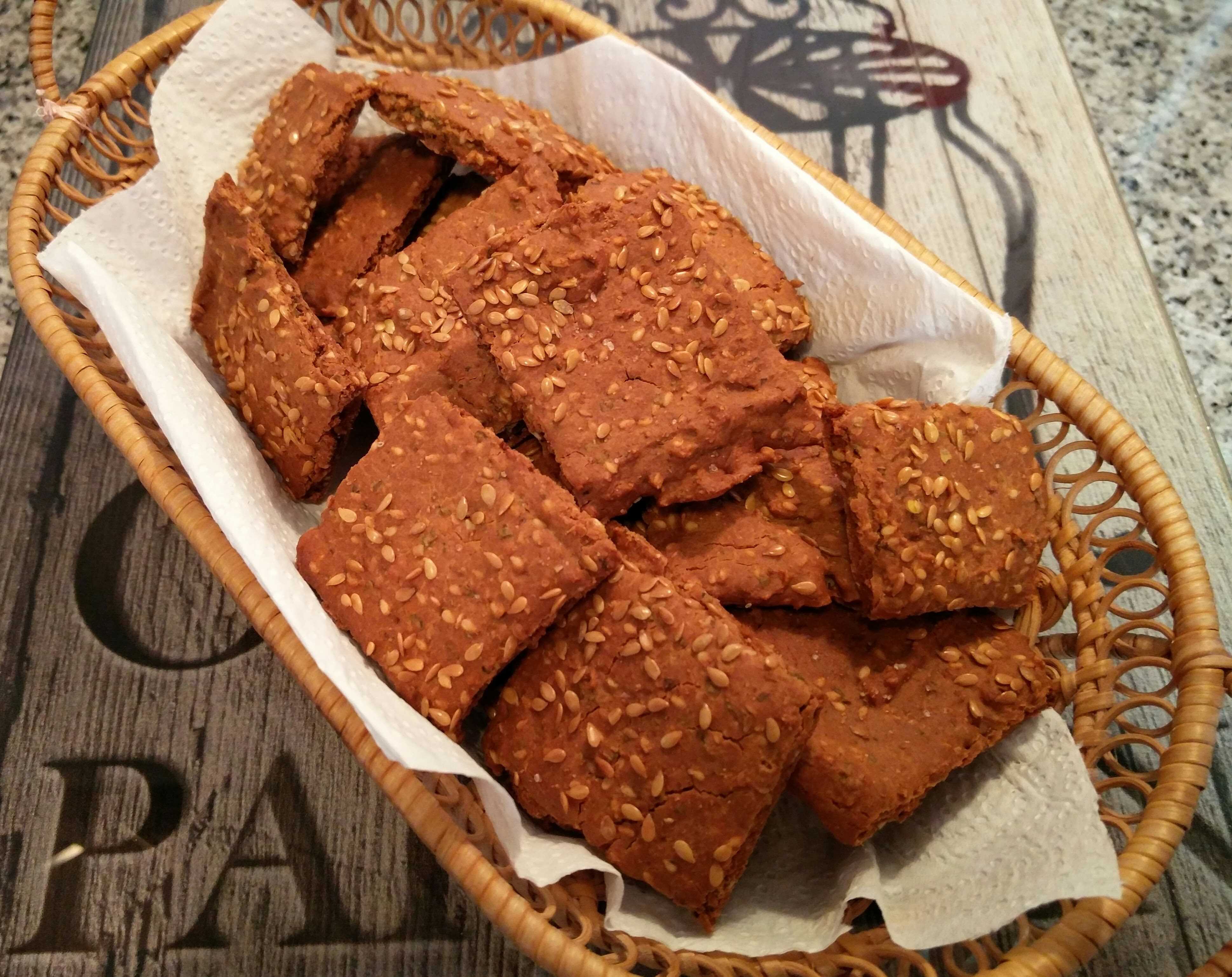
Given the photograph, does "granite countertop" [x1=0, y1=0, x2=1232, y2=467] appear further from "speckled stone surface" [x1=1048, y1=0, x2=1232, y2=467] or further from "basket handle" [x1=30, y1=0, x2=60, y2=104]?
"basket handle" [x1=30, y1=0, x2=60, y2=104]

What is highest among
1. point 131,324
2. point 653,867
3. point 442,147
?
point 442,147

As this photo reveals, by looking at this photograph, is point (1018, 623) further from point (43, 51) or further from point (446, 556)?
point (43, 51)

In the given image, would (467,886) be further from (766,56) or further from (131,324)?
(766,56)

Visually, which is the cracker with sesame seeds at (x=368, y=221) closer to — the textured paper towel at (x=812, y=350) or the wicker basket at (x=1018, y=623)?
the textured paper towel at (x=812, y=350)

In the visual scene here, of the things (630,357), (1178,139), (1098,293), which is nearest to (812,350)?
(630,357)

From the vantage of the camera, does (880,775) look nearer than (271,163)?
Yes

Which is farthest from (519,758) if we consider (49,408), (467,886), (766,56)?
(766,56)

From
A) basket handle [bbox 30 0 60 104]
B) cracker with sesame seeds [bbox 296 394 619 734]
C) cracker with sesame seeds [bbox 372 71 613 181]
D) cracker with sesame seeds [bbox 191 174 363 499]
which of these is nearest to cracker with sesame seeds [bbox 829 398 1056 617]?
cracker with sesame seeds [bbox 296 394 619 734]

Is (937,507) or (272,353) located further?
(272,353)
